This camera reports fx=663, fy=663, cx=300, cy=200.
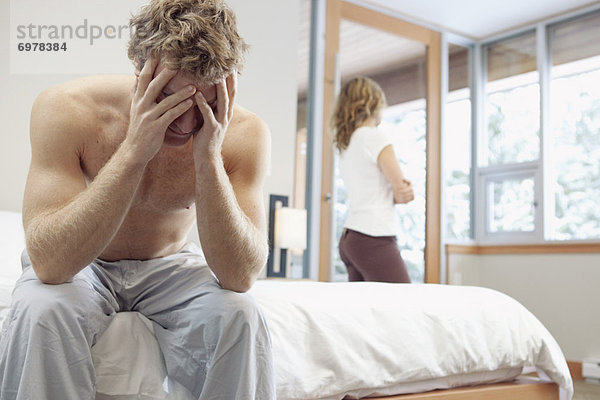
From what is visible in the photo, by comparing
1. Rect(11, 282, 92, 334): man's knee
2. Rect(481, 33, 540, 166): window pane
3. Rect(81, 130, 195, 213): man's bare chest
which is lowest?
Rect(11, 282, 92, 334): man's knee

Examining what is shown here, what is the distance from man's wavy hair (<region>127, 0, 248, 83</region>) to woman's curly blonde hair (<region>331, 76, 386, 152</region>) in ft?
5.14

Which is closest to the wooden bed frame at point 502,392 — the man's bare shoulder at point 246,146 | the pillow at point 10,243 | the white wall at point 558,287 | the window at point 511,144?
the man's bare shoulder at point 246,146

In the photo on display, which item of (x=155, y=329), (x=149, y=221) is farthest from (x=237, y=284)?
(x=149, y=221)

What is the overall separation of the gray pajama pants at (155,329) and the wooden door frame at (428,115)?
2881 mm

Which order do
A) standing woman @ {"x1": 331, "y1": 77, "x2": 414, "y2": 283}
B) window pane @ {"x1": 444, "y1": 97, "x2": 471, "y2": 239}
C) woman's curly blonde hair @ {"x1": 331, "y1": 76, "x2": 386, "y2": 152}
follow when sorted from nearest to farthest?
standing woman @ {"x1": 331, "y1": 77, "x2": 414, "y2": 283}
woman's curly blonde hair @ {"x1": 331, "y1": 76, "x2": 386, "y2": 152}
window pane @ {"x1": 444, "y1": 97, "x2": 471, "y2": 239}

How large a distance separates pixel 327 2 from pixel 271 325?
3283 mm

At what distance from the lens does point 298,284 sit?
6.79ft

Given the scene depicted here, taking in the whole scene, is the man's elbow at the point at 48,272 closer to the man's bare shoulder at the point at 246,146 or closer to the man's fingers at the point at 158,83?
the man's fingers at the point at 158,83

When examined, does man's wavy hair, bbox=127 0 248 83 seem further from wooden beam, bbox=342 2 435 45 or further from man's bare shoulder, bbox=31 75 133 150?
wooden beam, bbox=342 2 435 45

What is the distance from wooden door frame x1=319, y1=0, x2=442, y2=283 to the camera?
14.4 feet

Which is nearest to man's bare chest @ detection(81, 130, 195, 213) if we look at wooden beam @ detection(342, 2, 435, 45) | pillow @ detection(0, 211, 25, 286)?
pillow @ detection(0, 211, 25, 286)

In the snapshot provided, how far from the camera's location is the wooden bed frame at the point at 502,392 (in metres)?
1.95

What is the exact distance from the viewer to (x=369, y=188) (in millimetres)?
2844

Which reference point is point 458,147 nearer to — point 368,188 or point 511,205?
point 511,205
